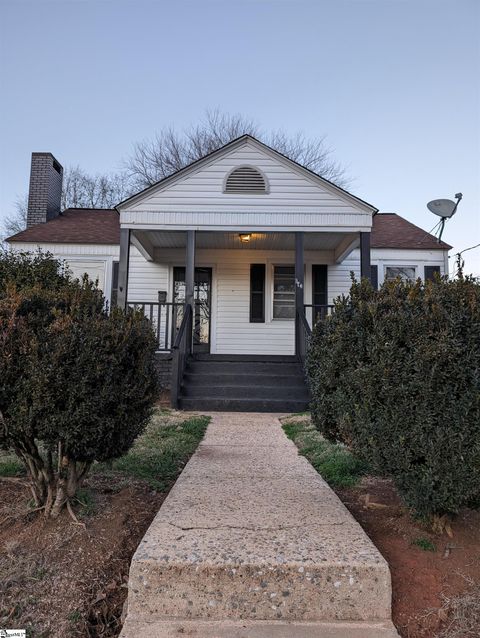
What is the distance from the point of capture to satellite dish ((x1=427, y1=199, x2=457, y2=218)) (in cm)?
932

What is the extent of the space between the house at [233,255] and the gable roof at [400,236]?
0.05 meters

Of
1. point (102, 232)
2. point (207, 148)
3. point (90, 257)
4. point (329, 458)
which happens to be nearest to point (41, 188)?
point (102, 232)

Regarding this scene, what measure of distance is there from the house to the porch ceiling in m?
0.03

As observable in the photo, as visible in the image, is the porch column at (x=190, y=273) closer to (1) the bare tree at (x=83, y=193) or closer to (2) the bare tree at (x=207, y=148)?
(2) the bare tree at (x=207, y=148)

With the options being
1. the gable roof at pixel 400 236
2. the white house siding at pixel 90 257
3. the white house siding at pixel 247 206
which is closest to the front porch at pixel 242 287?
the white house siding at pixel 90 257

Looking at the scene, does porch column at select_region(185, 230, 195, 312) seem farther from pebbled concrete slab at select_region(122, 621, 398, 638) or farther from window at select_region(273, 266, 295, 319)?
pebbled concrete slab at select_region(122, 621, 398, 638)

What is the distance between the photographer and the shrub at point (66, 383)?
6.74 feet

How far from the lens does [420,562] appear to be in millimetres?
1970

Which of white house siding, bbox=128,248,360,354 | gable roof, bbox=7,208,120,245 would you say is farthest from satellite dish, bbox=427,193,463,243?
gable roof, bbox=7,208,120,245

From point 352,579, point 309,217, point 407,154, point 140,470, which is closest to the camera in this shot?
point 352,579

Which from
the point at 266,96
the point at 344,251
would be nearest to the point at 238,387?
the point at 344,251

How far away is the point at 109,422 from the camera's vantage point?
219cm

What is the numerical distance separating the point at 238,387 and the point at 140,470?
3.65m

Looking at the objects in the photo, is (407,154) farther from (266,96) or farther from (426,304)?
(426,304)
